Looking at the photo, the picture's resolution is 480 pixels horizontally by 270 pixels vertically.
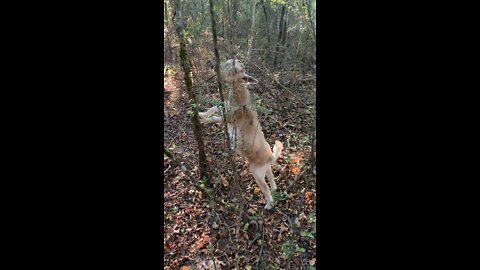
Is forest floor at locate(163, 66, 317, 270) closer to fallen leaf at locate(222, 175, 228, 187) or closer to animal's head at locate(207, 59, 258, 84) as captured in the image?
fallen leaf at locate(222, 175, 228, 187)

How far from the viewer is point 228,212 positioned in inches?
202

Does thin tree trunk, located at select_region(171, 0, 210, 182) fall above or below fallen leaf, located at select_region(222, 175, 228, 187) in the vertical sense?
above

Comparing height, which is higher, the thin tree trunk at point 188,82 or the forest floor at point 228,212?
the thin tree trunk at point 188,82

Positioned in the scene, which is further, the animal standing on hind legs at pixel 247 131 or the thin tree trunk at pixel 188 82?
the animal standing on hind legs at pixel 247 131

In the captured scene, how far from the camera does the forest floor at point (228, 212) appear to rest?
402 centimetres

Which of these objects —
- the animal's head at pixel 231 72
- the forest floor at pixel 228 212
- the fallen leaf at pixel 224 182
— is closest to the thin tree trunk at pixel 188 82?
the forest floor at pixel 228 212

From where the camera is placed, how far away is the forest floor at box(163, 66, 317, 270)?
13.2 ft

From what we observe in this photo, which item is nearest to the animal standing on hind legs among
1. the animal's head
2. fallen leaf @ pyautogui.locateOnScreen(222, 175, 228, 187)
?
the animal's head

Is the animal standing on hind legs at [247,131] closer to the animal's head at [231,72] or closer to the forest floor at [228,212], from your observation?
the animal's head at [231,72]

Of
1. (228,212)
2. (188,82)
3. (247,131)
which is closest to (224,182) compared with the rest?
(228,212)
